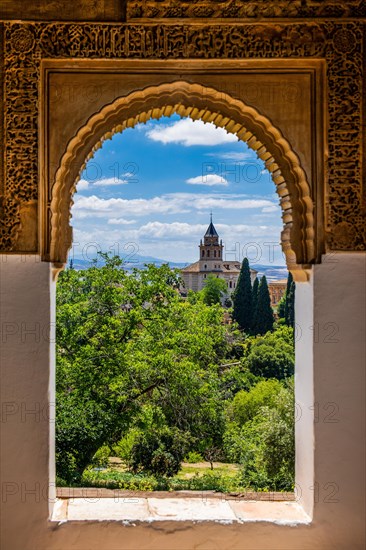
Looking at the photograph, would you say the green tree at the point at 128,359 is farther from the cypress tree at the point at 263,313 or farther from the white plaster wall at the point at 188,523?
the cypress tree at the point at 263,313

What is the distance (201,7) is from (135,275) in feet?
35.0

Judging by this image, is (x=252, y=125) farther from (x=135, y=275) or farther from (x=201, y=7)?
(x=135, y=275)

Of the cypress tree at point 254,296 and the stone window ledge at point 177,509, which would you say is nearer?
the stone window ledge at point 177,509

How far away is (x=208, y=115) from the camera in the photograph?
286 cm

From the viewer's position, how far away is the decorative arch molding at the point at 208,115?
2.73 metres

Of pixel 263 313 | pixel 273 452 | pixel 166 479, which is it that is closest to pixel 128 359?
pixel 166 479

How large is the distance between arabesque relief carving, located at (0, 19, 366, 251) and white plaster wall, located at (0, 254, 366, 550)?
1.13 ft

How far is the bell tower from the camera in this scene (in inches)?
1516

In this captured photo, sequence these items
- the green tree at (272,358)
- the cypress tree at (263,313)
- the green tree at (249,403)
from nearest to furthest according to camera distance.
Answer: the green tree at (249,403) → the green tree at (272,358) → the cypress tree at (263,313)

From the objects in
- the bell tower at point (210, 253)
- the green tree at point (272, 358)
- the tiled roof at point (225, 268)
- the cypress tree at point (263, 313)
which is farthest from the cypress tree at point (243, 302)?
the bell tower at point (210, 253)

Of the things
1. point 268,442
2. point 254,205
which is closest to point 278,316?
point 254,205

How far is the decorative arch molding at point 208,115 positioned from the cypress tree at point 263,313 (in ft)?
77.9

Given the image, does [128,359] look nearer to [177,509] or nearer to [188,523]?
[177,509]

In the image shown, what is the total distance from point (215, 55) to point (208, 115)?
30cm
